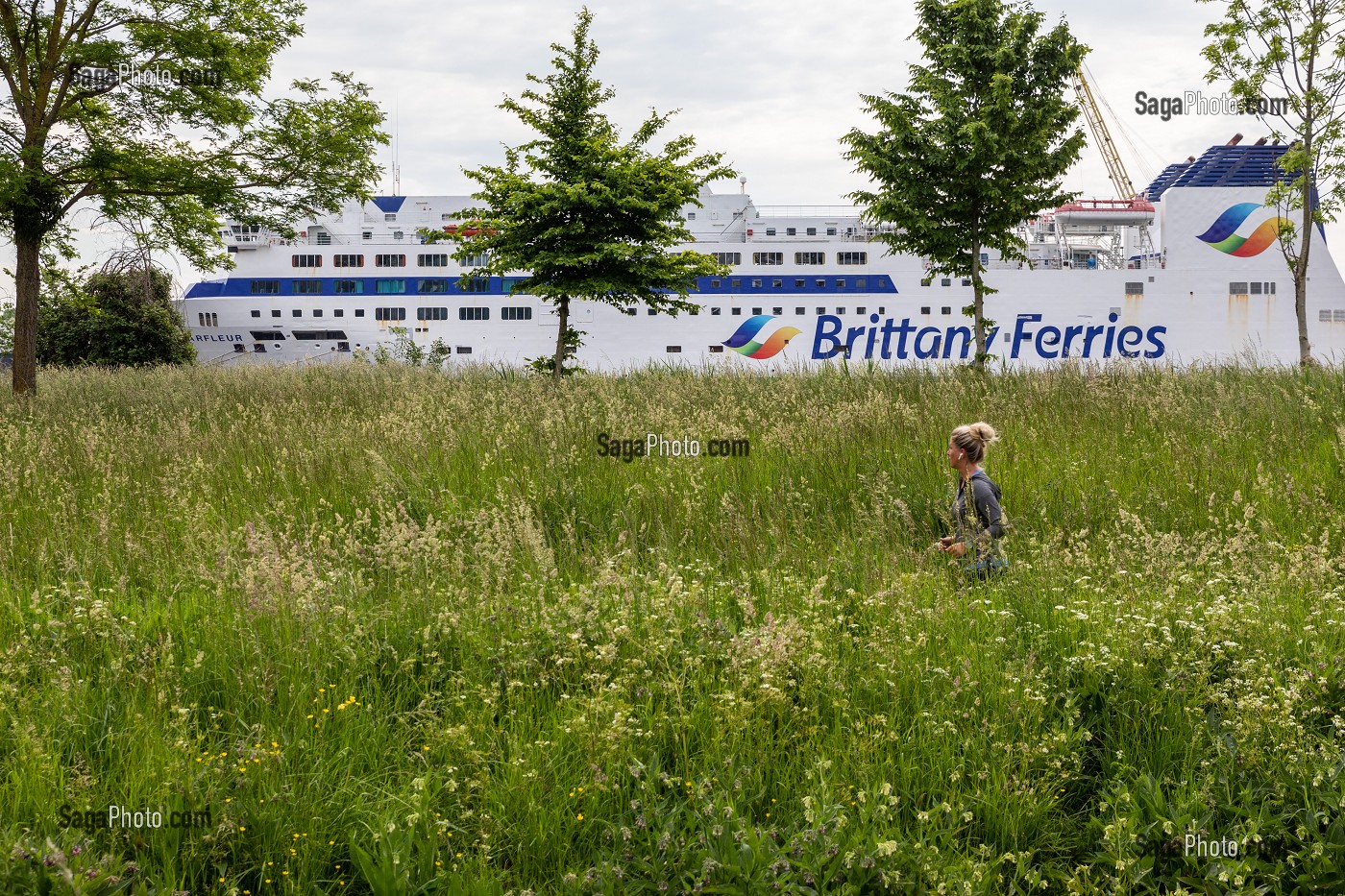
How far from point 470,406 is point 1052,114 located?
45.0 ft

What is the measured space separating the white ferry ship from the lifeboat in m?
0.09

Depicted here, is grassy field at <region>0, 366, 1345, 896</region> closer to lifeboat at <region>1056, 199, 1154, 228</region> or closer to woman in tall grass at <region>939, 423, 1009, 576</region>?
woman in tall grass at <region>939, 423, 1009, 576</region>

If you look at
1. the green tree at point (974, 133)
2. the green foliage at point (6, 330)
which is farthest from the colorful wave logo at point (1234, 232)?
the green foliage at point (6, 330)

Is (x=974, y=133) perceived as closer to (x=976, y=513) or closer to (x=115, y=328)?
(x=976, y=513)

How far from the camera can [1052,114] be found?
16875mm

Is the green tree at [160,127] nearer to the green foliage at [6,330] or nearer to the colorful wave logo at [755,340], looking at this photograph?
the colorful wave logo at [755,340]

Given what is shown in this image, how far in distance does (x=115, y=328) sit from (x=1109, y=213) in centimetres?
4463

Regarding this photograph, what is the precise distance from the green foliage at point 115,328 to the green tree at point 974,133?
28236mm

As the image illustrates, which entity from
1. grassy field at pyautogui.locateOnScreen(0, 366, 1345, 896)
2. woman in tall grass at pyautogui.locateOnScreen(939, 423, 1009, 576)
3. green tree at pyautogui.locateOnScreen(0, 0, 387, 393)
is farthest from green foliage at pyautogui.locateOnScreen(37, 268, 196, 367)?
woman in tall grass at pyautogui.locateOnScreen(939, 423, 1009, 576)

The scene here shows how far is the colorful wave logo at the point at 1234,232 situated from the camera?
38594 mm

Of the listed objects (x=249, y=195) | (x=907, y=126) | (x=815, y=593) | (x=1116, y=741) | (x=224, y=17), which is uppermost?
(x=224, y=17)

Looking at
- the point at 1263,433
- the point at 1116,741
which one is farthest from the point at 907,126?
the point at 1116,741

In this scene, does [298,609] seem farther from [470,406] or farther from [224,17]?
[224,17]

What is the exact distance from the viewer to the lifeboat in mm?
40094
